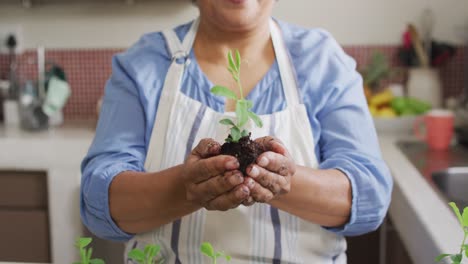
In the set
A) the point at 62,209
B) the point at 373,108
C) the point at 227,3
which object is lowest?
the point at 62,209

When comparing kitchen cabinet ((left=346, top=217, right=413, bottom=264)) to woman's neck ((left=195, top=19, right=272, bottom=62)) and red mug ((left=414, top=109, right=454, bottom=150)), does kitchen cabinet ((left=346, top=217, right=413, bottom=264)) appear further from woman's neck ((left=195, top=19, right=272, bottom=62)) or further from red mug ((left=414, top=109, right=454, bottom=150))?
woman's neck ((left=195, top=19, right=272, bottom=62))

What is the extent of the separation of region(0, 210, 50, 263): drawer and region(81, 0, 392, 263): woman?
37.3 inches

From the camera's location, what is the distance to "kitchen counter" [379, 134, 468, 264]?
107cm

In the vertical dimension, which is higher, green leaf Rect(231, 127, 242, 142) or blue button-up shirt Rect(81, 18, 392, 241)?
green leaf Rect(231, 127, 242, 142)

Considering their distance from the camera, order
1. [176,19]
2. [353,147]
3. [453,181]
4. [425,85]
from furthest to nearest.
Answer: [176,19] < [425,85] < [453,181] < [353,147]

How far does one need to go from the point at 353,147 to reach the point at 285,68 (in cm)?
20

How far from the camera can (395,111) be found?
2041 millimetres

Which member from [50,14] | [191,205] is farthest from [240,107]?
[50,14]

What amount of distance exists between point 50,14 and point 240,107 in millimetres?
1806

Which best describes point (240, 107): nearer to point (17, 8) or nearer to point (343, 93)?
point (343, 93)

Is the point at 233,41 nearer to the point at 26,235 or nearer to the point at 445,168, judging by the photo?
the point at 445,168

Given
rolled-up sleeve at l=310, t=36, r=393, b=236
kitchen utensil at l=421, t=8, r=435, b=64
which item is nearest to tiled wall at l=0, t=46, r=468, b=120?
kitchen utensil at l=421, t=8, r=435, b=64

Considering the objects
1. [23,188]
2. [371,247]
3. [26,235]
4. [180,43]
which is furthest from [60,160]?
[371,247]

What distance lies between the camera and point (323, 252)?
1.13 meters
